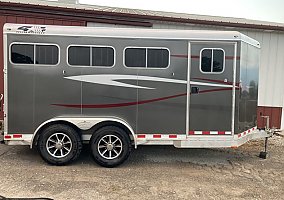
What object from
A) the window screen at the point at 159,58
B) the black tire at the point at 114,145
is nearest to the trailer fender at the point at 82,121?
the black tire at the point at 114,145

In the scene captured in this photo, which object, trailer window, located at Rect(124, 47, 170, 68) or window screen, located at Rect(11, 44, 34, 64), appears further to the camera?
trailer window, located at Rect(124, 47, 170, 68)

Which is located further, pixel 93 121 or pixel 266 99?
pixel 266 99

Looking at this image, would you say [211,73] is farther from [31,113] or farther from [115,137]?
[31,113]

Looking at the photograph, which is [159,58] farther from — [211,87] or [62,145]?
[62,145]

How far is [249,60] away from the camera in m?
6.25

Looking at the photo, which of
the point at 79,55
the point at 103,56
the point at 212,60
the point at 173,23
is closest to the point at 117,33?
the point at 103,56

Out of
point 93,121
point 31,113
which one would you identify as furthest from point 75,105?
point 31,113

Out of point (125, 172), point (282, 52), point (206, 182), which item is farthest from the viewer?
point (282, 52)

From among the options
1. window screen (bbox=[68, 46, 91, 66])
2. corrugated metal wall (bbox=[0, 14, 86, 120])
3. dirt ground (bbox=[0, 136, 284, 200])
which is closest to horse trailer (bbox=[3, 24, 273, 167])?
window screen (bbox=[68, 46, 91, 66])

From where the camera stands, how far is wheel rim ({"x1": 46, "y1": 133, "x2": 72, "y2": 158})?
5.77 metres

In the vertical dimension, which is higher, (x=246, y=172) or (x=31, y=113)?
(x=31, y=113)

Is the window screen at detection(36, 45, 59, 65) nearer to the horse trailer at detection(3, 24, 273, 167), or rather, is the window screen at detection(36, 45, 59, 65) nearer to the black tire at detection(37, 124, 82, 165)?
the horse trailer at detection(3, 24, 273, 167)

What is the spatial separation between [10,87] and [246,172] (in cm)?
517

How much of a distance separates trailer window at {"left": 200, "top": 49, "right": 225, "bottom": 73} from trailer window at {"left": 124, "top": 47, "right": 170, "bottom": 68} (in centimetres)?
75
